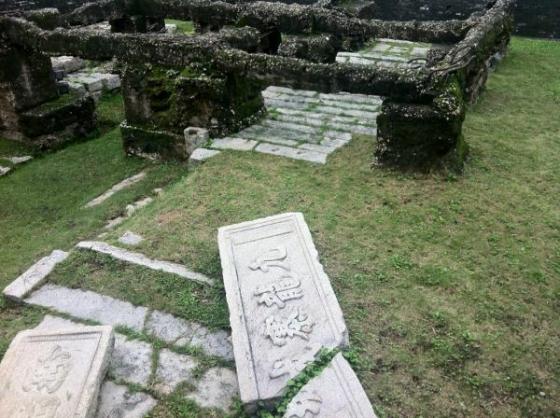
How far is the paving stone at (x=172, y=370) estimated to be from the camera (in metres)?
3.57

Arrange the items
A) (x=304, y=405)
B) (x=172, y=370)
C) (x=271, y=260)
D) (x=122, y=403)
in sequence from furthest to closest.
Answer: (x=271, y=260) → (x=172, y=370) → (x=122, y=403) → (x=304, y=405)

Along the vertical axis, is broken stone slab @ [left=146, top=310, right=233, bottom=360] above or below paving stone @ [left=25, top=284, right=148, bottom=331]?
above

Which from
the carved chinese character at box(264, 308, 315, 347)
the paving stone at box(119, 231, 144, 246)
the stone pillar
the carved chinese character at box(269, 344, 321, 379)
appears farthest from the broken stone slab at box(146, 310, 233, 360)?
the stone pillar

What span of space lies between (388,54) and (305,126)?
393 centimetres

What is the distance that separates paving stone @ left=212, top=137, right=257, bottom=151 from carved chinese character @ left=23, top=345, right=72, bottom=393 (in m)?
3.54

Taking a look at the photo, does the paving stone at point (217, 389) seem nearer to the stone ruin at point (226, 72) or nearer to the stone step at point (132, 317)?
the stone step at point (132, 317)

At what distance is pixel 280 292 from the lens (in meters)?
3.83

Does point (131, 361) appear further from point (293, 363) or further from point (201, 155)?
point (201, 155)

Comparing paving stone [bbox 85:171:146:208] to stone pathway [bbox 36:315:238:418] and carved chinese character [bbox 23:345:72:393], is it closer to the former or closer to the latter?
stone pathway [bbox 36:315:238:418]

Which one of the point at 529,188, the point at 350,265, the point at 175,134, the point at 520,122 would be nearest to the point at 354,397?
the point at 350,265

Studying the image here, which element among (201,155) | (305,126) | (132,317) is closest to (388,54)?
(305,126)

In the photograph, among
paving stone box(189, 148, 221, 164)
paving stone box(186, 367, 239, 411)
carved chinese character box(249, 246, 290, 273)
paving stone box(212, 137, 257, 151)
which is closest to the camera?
paving stone box(186, 367, 239, 411)

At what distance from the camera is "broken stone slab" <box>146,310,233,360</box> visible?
3.82 metres

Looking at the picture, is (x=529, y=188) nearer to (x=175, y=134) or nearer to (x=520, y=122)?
(x=520, y=122)
